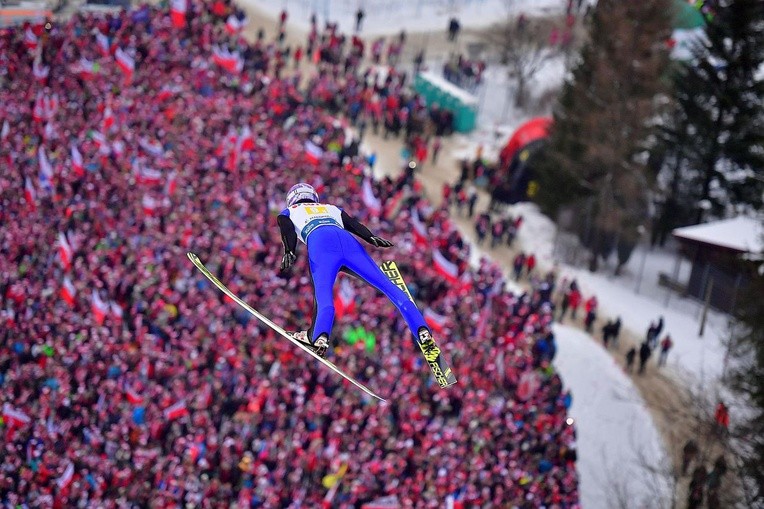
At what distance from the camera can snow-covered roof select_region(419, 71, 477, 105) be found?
45750 mm

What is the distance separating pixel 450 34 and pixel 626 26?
57.6 feet

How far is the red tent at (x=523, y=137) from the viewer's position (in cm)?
4138

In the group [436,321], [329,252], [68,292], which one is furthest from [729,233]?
[329,252]

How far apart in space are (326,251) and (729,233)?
80.1 ft

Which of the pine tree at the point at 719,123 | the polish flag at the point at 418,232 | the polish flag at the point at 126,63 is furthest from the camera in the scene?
the pine tree at the point at 719,123

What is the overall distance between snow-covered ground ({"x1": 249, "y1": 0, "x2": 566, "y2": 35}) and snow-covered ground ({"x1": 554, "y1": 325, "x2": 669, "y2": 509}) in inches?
1051

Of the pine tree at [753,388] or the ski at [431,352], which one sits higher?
the ski at [431,352]

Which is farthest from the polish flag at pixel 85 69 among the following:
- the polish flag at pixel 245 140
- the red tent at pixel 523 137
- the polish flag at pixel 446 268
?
the red tent at pixel 523 137

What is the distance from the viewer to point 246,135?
100ft

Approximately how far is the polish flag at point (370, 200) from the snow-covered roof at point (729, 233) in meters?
11.3

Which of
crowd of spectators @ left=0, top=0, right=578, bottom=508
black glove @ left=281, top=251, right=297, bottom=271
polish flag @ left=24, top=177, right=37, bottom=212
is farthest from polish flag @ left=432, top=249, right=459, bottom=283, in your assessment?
black glove @ left=281, top=251, right=297, bottom=271

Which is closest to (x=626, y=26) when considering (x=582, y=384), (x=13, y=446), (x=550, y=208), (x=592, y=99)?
(x=592, y=99)

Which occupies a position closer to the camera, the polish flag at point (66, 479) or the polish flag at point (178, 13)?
the polish flag at point (66, 479)

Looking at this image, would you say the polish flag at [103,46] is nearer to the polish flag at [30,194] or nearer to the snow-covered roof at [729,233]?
the polish flag at [30,194]
